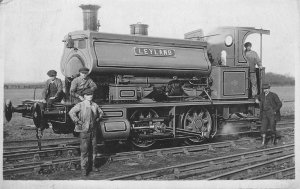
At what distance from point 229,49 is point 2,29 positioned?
5506 mm

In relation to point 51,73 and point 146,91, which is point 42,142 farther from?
point 146,91

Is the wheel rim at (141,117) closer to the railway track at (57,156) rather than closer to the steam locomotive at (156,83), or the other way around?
the steam locomotive at (156,83)

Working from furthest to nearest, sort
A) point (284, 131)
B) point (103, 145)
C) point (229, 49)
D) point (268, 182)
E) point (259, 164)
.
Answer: point (284, 131) < point (229, 49) < point (103, 145) < point (259, 164) < point (268, 182)

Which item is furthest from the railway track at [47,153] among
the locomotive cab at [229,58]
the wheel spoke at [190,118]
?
the locomotive cab at [229,58]

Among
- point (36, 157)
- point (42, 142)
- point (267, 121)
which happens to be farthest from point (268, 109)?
point (42, 142)

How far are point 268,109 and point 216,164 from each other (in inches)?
104

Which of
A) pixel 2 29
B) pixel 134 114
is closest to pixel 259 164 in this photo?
pixel 134 114

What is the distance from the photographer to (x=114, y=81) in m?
8.34

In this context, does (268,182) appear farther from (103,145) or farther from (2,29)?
(2,29)

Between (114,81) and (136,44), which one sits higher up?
(136,44)

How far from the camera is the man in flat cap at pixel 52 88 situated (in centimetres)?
835

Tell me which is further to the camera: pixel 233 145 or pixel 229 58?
pixel 229 58

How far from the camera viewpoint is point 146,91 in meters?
8.63

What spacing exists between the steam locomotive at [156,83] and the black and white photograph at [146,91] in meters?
0.03
